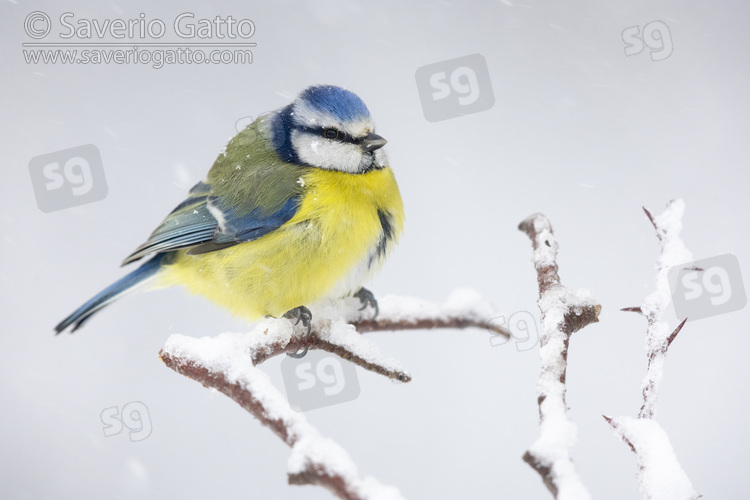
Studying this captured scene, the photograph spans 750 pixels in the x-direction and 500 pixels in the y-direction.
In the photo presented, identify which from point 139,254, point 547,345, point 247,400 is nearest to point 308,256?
point 139,254

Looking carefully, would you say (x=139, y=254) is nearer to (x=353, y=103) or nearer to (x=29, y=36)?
(x=353, y=103)

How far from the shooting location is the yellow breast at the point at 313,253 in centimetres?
189

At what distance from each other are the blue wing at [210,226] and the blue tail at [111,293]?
69mm

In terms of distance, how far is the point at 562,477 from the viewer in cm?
82

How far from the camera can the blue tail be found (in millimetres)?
2047

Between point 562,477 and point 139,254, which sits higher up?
point 139,254

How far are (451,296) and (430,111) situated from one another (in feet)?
3.16

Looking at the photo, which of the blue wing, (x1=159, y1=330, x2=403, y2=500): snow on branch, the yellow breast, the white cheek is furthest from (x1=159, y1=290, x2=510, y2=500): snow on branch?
the white cheek

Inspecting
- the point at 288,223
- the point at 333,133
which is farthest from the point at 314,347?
the point at 333,133

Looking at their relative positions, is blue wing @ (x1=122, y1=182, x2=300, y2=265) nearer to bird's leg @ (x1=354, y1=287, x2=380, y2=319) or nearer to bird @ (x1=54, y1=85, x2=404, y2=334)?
bird @ (x1=54, y1=85, x2=404, y2=334)

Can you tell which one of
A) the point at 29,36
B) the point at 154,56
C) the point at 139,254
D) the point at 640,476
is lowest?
the point at 640,476

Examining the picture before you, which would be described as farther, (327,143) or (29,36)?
(29,36)

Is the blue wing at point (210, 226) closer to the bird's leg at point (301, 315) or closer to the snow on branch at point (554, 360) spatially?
the bird's leg at point (301, 315)

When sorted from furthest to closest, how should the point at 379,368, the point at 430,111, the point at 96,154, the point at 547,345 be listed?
the point at 96,154, the point at 430,111, the point at 379,368, the point at 547,345
